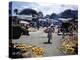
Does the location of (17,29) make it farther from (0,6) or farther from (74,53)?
(74,53)

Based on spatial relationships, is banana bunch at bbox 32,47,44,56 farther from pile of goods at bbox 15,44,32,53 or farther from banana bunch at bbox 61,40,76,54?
banana bunch at bbox 61,40,76,54

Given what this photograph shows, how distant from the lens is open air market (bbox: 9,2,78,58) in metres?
1.67

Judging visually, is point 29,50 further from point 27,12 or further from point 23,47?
point 27,12

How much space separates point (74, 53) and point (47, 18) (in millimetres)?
448

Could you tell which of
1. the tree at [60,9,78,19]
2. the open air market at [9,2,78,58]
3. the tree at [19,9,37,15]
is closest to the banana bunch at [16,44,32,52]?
the open air market at [9,2,78,58]

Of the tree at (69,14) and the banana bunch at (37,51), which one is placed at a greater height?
the tree at (69,14)

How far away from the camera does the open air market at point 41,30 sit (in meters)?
1.67

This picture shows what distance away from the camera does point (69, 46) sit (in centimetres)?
185

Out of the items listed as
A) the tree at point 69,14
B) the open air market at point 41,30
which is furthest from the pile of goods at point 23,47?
Answer: the tree at point 69,14

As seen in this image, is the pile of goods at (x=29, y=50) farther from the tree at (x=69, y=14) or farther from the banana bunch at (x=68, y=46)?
the tree at (x=69, y=14)

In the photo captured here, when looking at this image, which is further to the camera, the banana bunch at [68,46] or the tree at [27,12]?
the banana bunch at [68,46]

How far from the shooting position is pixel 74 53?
1865 millimetres

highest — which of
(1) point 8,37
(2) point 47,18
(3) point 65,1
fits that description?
(3) point 65,1

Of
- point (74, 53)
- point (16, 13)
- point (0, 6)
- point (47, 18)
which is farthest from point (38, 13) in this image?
point (74, 53)
